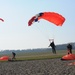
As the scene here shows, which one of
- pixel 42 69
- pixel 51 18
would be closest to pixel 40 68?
pixel 42 69

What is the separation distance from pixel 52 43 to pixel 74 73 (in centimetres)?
1466

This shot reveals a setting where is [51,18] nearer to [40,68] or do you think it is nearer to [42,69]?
[40,68]

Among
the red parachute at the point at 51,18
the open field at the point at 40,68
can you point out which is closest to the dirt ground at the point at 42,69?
the open field at the point at 40,68

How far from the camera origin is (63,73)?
19.9 metres

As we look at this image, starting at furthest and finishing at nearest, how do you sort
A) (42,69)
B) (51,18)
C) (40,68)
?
1. (51,18)
2. (40,68)
3. (42,69)

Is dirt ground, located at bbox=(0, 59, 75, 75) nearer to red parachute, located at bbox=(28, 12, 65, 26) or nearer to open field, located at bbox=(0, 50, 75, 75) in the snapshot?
open field, located at bbox=(0, 50, 75, 75)

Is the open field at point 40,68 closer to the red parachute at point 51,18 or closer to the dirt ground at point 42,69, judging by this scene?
the dirt ground at point 42,69

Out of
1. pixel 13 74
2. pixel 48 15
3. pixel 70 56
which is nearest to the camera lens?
pixel 13 74

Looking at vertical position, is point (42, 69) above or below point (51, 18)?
below

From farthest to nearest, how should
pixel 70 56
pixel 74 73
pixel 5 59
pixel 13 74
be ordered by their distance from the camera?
pixel 5 59
pixel 70 56
pixel 13 74
pixel 74 73

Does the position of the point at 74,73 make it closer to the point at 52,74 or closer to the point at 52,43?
the point at 52,74

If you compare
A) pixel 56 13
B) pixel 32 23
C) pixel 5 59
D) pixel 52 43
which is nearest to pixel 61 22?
pixel 56 13

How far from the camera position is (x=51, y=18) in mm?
28844

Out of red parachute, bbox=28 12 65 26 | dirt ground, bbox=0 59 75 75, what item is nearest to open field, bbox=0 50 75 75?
dirt ground, bbox=0 59 75 75
